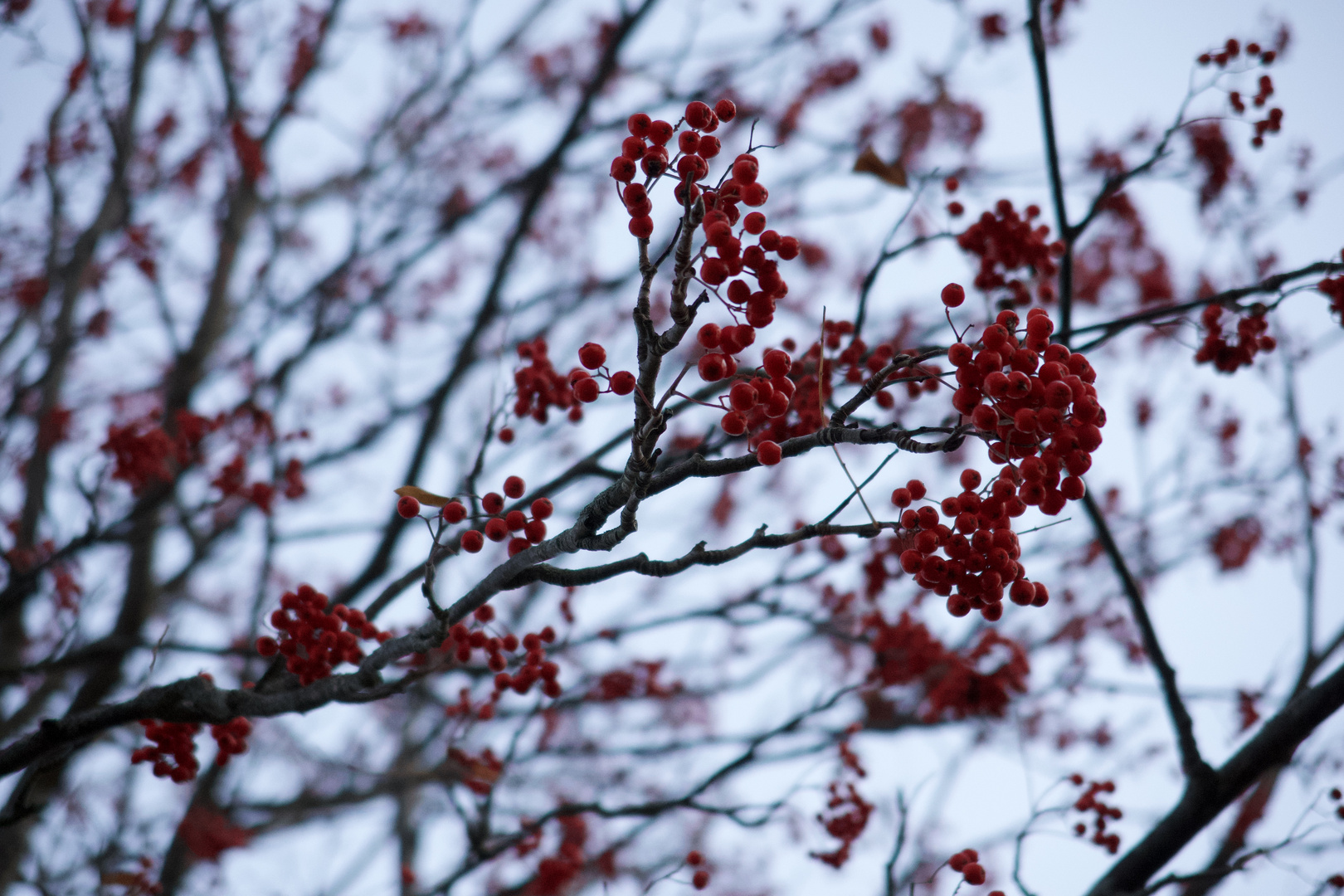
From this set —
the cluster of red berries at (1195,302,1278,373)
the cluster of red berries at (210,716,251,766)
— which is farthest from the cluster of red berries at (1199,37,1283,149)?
the cluster of red berries at (210,716,251,766)

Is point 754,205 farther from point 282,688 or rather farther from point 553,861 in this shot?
point 553,861

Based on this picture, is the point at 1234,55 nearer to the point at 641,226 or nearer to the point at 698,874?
the point at 641,226

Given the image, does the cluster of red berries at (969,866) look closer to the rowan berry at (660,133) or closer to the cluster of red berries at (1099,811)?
the cluster of red berries at (1099,811)

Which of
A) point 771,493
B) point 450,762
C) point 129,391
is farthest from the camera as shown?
point 771,493

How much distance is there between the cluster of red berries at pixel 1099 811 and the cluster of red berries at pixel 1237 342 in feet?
5.98

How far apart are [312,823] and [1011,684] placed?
5774 millimetres

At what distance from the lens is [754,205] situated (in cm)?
170

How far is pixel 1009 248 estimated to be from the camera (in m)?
3.44

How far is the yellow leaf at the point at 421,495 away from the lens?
195 centimetres

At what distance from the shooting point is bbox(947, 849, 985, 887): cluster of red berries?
259cm

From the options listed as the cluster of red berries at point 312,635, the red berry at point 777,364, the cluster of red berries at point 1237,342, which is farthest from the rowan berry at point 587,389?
the cluster of red berries at point 1237,342

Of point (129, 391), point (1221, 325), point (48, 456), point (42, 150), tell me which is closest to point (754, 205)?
point (1221, 325)

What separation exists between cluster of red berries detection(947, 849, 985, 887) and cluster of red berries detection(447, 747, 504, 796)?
5.68 feet

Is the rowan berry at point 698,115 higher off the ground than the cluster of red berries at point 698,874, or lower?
higher
